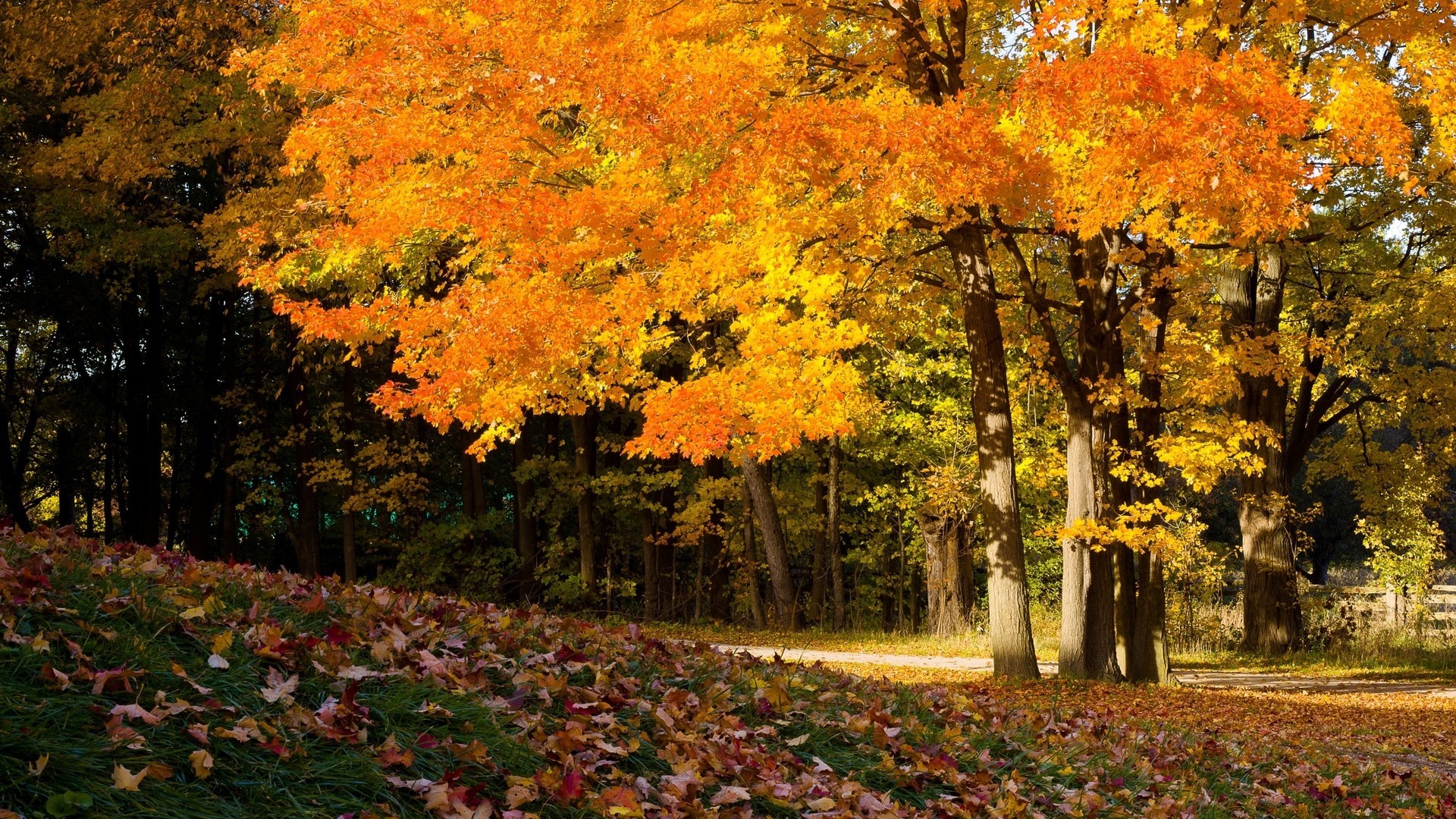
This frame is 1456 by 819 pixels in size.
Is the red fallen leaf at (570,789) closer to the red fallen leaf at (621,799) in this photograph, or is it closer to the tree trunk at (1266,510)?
the red fallen leaf at (621,799)

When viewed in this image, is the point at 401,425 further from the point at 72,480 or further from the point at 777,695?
the point at 777,695

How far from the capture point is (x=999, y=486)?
1296 centimetres

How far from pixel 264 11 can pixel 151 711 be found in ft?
59.1

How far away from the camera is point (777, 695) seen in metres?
5.52

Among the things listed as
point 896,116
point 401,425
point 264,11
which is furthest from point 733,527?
point 896,116

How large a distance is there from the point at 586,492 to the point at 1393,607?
14697mm

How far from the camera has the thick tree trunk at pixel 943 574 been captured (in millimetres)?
21562

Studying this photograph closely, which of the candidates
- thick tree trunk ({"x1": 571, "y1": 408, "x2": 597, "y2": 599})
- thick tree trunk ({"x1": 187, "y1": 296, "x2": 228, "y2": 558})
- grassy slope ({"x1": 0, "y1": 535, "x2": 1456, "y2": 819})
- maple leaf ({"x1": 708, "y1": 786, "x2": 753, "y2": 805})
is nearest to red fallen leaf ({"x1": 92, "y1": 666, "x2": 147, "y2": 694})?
grassy slope ({"x1": 0, "y1": 535, "x2": 1456, "y2": 819})

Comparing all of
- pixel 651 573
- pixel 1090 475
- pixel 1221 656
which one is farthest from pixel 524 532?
pixel 1090 475

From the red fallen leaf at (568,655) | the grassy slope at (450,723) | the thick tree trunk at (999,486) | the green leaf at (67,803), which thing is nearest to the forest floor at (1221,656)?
the thick tree trunk at (999,486)

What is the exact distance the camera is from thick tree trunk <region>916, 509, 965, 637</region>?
21562mm

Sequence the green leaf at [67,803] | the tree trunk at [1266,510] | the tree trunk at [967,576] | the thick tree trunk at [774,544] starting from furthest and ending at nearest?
the tree trunk at [967,576]
the thick tree trunk at [774,544]
the tree trunk at [1266,510]
the green leaf at [67,803]

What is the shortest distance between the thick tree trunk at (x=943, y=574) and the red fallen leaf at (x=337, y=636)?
16.9 m

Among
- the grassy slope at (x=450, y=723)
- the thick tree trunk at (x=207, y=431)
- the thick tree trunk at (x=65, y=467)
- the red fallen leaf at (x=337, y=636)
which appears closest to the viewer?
the grassy slope at (x=450, y=723)
